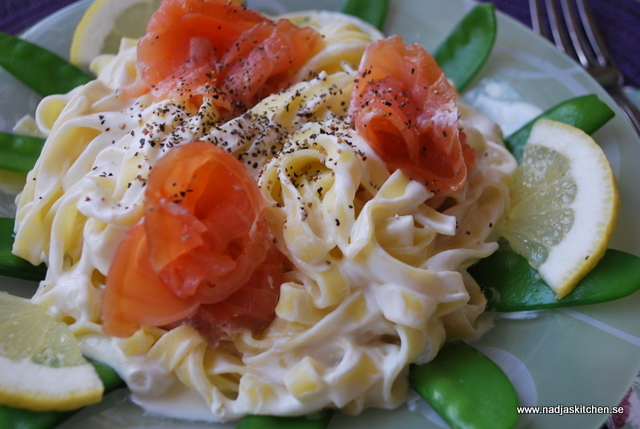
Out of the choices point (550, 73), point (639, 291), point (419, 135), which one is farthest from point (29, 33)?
point (639, 291)

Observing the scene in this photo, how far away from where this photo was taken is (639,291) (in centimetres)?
291

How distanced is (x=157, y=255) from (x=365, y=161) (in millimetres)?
1162

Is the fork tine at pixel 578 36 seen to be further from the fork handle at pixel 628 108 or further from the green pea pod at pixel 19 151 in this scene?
the green pea pod at pixel 19 151

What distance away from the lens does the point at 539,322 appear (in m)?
2.92

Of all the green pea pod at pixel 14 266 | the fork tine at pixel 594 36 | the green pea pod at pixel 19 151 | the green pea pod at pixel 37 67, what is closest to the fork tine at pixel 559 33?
the fork tine at pixel 594 36

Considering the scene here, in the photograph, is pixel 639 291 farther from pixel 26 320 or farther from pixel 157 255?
pixel 26 320

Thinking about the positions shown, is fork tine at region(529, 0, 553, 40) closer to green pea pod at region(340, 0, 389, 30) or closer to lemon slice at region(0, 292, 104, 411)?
→ green pea pod at region(340, 0, 389, 30)

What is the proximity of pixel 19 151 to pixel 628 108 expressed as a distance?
4.22 metres

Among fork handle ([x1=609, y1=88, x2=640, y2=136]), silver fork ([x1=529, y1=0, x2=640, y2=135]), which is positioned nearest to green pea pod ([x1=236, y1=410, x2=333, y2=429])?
fork handle ([x1=609, y1=88, x2=640, y2=136])

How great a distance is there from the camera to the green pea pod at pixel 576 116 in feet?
11.8

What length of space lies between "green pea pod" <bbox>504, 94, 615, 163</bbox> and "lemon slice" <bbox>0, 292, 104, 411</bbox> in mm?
2830

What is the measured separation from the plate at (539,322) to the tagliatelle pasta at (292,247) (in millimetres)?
128

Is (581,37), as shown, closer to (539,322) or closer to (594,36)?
(594,36)

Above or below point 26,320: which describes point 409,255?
above
